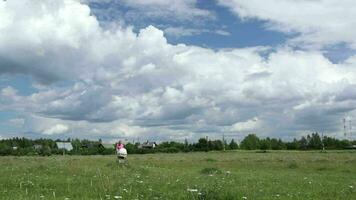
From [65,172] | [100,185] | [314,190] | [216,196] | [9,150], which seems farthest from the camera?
[9,150]

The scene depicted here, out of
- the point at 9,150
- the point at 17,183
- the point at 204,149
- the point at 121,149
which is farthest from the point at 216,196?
the point at 204,149

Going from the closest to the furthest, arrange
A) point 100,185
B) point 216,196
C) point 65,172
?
1. point 216,196
2. point 100,185
3. point 65,172

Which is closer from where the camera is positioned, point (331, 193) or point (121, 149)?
point (331, 193)

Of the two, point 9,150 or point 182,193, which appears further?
point 9,150

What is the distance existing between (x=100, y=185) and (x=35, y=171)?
414 inches

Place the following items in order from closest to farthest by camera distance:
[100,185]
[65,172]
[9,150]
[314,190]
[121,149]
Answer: [100,185] < [314,190] < [65,172] < [121,149] < [9,150]

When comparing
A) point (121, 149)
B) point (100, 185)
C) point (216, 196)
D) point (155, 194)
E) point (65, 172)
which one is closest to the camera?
point (216, 196)

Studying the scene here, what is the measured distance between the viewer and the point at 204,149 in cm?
16675

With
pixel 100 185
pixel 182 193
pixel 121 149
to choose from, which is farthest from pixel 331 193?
pixel 121 149

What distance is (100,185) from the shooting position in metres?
19.8

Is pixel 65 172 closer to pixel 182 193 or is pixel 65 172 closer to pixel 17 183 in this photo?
pixel 17 183

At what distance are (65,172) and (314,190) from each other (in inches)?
528

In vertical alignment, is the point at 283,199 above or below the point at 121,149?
below

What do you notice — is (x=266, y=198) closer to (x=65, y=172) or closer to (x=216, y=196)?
(x=216, y=196)
